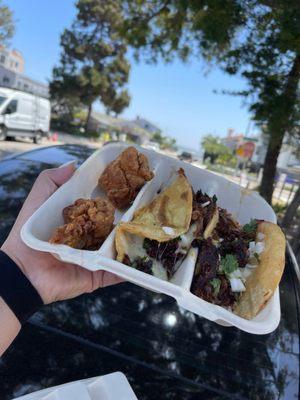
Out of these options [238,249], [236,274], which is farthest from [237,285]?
[238,249]

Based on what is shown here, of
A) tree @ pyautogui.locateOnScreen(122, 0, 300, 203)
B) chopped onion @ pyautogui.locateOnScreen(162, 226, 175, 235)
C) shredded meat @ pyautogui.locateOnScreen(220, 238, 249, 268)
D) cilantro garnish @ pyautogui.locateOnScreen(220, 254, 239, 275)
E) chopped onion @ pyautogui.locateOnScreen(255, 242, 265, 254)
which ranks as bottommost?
cilantro garnish @ pyautogui.locateOnScreen(220, 254, 239, 275)

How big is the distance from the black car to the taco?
2.29ft

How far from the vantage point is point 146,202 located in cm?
213

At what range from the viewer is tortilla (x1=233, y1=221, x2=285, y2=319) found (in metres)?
1.43

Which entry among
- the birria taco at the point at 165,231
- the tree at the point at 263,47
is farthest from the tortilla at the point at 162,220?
the tree at the point at 263,47

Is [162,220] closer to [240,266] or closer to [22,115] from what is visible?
[240,266]

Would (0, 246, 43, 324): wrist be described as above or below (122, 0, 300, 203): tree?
below

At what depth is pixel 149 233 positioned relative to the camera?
1.58m

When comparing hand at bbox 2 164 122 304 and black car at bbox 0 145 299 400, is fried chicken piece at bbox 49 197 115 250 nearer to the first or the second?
hand at bbox 2 164 122 304

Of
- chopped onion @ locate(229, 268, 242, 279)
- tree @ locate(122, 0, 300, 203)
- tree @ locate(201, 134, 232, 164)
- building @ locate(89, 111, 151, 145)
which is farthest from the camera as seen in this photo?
tree @ locate(201, 134, 232, 164)

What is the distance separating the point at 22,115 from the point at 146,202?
19500mm

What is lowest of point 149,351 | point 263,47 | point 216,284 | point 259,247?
point 149,351

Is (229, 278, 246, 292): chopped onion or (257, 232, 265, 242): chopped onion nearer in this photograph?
(229, 278, 246, 292): chopped onion

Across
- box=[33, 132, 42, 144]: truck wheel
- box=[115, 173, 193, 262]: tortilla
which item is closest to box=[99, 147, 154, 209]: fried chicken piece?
box=[115, 173, 193, 262]: tortilla
